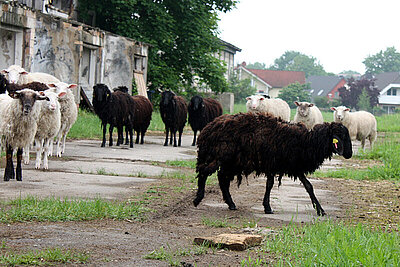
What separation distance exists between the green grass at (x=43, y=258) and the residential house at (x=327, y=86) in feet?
363

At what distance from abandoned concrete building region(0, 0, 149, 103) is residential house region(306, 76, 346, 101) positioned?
8921 cm

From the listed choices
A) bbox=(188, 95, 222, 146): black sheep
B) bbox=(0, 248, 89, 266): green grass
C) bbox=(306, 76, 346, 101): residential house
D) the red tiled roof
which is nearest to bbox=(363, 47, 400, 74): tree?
bbox=(306, 76, 346, 101): residential house

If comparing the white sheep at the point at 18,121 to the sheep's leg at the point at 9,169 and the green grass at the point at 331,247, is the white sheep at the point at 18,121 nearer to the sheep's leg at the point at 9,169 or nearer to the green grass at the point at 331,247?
the sheep's leg at the point at 9,169

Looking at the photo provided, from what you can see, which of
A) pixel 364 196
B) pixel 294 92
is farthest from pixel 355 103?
pixel 364 196

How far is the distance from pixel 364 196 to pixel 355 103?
236ft

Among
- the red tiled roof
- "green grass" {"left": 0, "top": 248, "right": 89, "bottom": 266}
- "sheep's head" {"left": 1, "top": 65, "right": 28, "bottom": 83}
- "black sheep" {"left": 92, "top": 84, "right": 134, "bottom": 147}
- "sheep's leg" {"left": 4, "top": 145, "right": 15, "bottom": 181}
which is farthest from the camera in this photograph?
the red tiled roof

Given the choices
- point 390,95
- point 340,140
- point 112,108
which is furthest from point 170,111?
point 390,95

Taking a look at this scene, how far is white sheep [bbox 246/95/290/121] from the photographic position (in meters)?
19.5

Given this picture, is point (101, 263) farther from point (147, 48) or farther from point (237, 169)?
point (147, 48)

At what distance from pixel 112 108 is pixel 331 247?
1236 cm

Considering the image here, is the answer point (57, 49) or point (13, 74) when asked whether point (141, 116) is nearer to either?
point (13, 74)

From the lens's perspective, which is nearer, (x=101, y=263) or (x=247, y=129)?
(x=101, y=263)

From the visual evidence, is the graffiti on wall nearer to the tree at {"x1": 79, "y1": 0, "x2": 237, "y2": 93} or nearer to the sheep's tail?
the tree at {"x1": 79, "y1": 0, "x2": 237, "y2": 93}

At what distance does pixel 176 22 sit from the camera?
32.9 m
